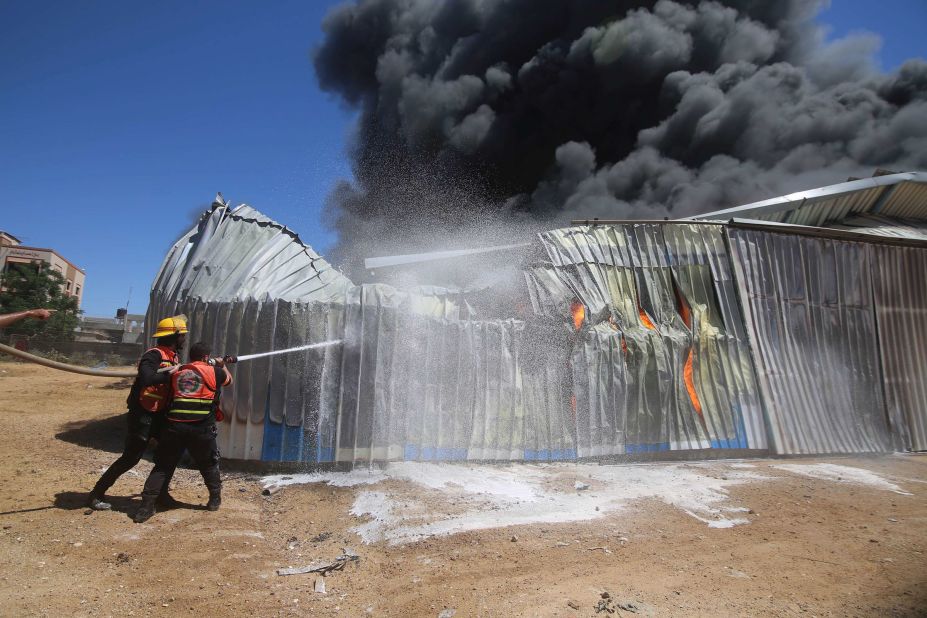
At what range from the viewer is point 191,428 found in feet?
14.4

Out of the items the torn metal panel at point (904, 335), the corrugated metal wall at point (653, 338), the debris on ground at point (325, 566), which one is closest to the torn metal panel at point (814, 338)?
the torn metal panel at point (904, 335)

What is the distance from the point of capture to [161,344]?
4.67m

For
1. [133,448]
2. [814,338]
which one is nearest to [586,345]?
[814,338]

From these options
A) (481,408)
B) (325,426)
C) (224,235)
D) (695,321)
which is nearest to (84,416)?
(224,235)

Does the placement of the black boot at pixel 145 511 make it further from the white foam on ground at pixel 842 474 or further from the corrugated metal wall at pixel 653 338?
the white foam on ground at pixel 842 474

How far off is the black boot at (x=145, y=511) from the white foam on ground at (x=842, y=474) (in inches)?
292

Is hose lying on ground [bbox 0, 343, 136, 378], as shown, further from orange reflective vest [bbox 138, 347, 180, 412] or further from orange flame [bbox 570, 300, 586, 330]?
orange flame [bbox 570, 300, 586, 330]

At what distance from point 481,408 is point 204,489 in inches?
124

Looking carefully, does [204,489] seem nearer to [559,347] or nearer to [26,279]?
[559,347]

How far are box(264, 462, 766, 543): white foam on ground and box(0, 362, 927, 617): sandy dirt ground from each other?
0.15 metres

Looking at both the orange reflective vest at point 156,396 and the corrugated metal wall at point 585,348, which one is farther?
the corrugated metal wall at point 585,348

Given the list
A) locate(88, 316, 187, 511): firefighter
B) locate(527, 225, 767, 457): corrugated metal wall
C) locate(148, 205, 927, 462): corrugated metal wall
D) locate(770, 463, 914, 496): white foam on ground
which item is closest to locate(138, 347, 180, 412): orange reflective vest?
locate(88, 316, 187, 511): firefighter

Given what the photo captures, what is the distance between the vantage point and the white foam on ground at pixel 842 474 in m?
6.12

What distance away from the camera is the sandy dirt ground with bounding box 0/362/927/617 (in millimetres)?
3037
